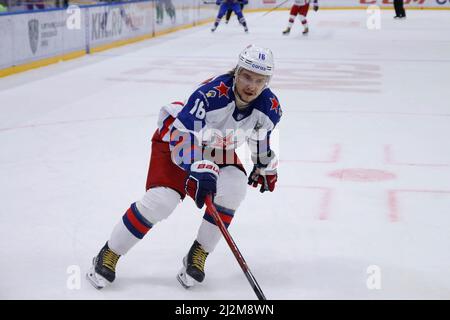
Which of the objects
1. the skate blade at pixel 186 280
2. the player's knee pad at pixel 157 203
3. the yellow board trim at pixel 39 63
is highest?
the player's knee pad at pixel 157 203

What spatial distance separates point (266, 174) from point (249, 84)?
45 centimetres

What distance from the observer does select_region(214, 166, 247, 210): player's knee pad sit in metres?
2.90

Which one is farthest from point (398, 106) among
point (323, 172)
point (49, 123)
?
point (49, 123)

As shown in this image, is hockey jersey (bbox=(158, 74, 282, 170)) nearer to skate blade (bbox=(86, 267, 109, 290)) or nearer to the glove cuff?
the glove cuff

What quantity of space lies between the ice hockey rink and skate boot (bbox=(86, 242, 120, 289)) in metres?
0.03

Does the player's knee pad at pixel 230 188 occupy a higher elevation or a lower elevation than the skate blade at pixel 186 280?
higher

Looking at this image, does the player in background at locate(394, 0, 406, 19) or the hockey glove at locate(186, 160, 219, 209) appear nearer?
the hockey glove at locate(186, 160, 219, 209)

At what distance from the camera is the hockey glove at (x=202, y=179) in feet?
8.89

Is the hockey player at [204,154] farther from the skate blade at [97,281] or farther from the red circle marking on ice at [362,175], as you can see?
the red circle marking on ice at [362,175]

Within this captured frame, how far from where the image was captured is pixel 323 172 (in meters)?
4.87

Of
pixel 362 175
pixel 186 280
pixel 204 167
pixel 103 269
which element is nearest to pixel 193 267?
pixel 186 280

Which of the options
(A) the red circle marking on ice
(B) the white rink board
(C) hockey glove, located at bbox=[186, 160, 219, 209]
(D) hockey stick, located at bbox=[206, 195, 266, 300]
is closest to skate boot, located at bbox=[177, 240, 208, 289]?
(D) hockey stick, located at bbox=[206, 195, 266, 300]

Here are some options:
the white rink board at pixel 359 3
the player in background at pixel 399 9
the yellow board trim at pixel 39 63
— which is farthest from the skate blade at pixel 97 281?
the white rink board at pixel 359 3
